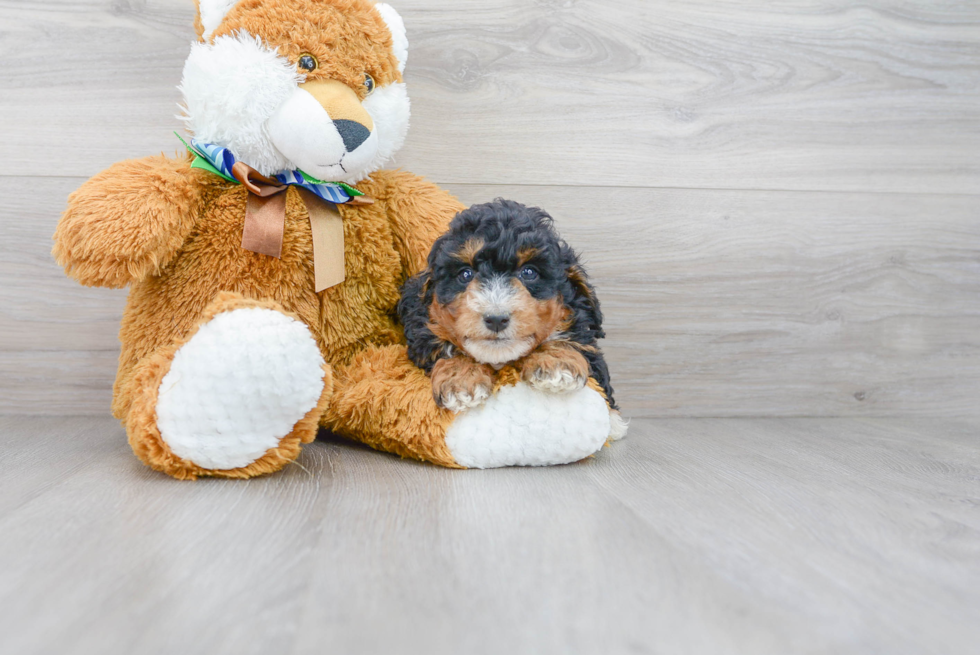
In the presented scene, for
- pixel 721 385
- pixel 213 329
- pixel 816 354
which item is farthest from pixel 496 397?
pixel 816 354

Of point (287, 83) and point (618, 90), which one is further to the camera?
point (618, 90)

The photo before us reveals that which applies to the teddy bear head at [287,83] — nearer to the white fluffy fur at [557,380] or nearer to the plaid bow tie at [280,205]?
the plaid bow tie at [280,205]

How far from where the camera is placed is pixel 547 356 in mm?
1000

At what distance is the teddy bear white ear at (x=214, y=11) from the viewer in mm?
1039

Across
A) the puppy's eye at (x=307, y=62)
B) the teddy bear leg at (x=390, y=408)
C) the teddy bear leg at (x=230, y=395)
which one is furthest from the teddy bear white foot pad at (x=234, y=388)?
the puppy's eye at (x=307, y=62)

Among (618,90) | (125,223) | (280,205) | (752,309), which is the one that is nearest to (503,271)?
(280,205)

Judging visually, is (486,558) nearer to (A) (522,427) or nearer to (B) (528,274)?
(A) (522,427)

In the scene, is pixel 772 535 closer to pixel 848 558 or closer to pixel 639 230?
pixel 848 558

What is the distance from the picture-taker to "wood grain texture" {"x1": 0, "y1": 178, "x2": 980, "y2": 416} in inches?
53.9

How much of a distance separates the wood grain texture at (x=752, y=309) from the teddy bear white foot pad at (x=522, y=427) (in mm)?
466

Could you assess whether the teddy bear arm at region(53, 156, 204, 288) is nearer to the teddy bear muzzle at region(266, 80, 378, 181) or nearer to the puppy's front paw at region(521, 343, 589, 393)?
the teddy bear muzzle at region(266, 80, 378, 181)

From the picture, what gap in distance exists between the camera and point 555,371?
980 mm

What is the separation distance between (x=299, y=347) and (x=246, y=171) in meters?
0.30

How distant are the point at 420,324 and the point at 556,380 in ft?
0.76
